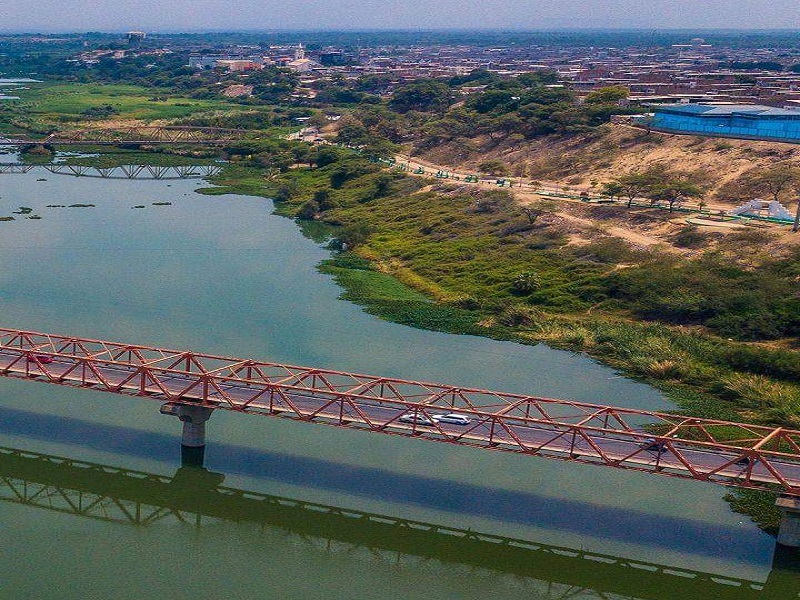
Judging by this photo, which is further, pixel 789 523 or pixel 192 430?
pixel 192 430

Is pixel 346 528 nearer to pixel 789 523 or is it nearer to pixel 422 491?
pixel 422 491

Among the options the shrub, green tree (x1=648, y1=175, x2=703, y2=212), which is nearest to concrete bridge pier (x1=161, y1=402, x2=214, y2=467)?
the shrub

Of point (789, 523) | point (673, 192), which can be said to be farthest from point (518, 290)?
point (789, 523)

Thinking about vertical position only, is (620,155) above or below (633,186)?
above

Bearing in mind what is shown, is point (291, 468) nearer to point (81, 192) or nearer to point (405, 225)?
point (405, 225)

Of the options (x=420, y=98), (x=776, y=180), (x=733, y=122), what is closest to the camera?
(x=776, y=180)

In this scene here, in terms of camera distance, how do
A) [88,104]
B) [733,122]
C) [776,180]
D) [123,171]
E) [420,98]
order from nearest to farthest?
[776,180]
[733,122]
[123,171]
[420,98]
[88,104]

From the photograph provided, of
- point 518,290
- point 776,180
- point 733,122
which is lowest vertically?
point 518,290
